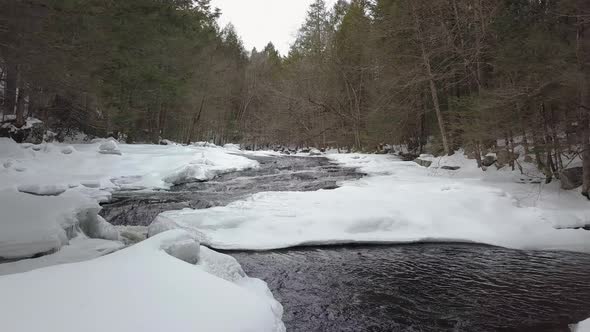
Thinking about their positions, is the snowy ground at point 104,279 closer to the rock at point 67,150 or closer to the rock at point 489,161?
the rock at point 67,150

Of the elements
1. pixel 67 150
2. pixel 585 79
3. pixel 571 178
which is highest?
pixel 585 79

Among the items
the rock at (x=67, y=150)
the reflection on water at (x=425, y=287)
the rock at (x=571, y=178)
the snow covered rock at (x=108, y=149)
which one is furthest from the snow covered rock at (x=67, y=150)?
the rock at (x=571, y=178)

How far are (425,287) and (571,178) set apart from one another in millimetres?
7432

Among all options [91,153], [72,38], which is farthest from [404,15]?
[91,153]

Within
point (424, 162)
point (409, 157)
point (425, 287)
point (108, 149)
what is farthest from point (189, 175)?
point (409, 157)

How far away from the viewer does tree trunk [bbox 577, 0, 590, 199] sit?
7.53 meters

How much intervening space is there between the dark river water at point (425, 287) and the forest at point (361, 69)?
3743 mm

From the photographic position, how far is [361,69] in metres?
19.3

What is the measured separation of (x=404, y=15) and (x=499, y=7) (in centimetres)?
494

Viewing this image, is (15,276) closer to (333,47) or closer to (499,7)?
(499,7)

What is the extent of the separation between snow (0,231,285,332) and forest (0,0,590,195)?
4103 millimetres

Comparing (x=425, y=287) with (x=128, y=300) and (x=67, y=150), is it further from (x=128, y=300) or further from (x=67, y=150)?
(x=67, y=150)

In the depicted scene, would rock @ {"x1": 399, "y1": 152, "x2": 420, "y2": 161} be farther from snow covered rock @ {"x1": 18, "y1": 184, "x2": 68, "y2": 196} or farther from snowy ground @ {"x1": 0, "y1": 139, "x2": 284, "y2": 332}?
snowy ground @ {"x1": 0, "y1": 139, "x2": 284, "y2": 332}

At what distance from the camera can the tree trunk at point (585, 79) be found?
24.7ft
